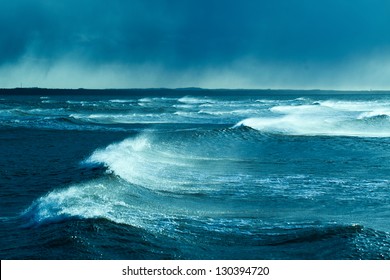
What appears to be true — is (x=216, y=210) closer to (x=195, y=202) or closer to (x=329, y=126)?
(x=195, y=202)

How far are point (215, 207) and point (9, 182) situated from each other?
7.62 metres

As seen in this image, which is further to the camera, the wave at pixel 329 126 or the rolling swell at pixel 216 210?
the wave at pixel 329 126

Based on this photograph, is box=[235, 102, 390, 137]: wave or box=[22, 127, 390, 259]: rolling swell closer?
box=[22, 127, 390, 259]: rolling swell

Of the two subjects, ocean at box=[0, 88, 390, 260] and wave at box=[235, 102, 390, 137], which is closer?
ocean at box=[0, 88, 390, 260]

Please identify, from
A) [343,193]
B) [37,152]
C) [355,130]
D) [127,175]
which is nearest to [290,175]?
[343,193]

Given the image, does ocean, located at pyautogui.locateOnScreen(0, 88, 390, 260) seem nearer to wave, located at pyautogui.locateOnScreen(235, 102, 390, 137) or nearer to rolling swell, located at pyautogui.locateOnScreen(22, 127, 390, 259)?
rolling swell, located at pyautogui.locateOnScreen(22, 127, 390, 259)

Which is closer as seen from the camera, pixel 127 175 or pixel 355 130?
pixel 127 175

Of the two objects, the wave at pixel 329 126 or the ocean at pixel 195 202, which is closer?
the ocean at pixel 195 202

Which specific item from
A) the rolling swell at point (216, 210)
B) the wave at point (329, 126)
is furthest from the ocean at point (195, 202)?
the wave at point (329, 126)

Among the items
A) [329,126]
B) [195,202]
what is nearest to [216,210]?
[195,202]

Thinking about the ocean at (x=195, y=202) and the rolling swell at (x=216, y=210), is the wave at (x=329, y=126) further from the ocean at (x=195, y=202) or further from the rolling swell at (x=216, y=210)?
the rolling swell at (x=216, y=210)

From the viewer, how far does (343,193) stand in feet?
52.2

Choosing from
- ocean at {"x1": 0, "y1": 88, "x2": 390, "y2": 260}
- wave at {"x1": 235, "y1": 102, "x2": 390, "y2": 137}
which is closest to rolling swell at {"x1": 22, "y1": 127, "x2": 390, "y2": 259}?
ocean at {"x1": 0, "y1": 88, "x2": 390, "y2": 260}

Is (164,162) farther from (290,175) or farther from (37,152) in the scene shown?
(37,152)
